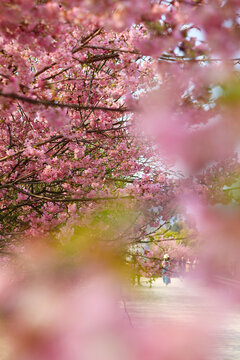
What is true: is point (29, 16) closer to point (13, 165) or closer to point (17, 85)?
point (17, 85)

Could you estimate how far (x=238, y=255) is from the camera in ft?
5.44

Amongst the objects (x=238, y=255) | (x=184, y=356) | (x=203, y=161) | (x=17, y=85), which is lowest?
(x=184, y=356)

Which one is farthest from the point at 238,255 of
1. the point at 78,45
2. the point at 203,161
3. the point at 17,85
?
the point at 78,45

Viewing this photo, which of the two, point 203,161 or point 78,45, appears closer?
point 203,161

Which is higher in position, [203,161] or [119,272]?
[203,161]

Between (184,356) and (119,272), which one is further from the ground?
(119,272)

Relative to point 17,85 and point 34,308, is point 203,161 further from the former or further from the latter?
point 17,85

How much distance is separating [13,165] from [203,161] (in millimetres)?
5727

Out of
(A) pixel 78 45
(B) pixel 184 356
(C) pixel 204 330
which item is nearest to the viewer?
(B) pixel 184 356

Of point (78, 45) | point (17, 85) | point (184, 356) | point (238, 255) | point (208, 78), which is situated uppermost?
point (78, 45)

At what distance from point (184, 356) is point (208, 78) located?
1.10m

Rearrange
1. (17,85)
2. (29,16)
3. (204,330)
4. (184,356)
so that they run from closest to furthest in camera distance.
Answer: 1. (184,356)
2. (204,330)
3. (29,16)
4. (17,85)

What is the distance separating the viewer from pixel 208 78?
82.7 inches

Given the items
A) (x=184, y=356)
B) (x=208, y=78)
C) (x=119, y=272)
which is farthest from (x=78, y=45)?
(x=184, y=356)
